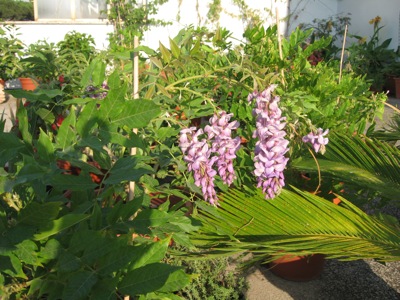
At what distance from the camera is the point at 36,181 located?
113 cm

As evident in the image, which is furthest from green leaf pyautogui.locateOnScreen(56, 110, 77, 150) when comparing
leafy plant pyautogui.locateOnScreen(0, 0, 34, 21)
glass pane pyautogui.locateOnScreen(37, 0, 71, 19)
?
leafy plant pyautogui.locateOnScreen(0, 0, 34, 21)

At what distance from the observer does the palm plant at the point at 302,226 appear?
158 cm

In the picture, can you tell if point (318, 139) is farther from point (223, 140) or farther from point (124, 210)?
point (124, 210)

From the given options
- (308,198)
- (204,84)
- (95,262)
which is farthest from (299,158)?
(95,262)

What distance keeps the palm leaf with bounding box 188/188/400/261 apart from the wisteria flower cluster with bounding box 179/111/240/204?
1.03ft

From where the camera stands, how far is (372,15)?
31.9 ft

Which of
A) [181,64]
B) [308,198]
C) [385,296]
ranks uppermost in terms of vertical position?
[181,64]

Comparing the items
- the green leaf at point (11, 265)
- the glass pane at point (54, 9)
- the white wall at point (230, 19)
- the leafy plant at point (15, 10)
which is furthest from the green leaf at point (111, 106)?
the leafy plant at point (15, 10)

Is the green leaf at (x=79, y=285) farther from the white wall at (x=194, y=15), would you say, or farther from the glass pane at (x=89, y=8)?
the glass pane at (x=89, y=8)

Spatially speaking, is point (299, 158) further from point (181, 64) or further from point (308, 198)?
point (181, 64)

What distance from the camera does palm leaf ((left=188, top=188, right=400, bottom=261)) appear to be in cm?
162

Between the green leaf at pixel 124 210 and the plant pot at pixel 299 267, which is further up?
the green leaf at pixel 124 210

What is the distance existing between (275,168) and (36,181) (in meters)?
0.60

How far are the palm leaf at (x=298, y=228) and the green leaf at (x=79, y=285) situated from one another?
0.60 metres
